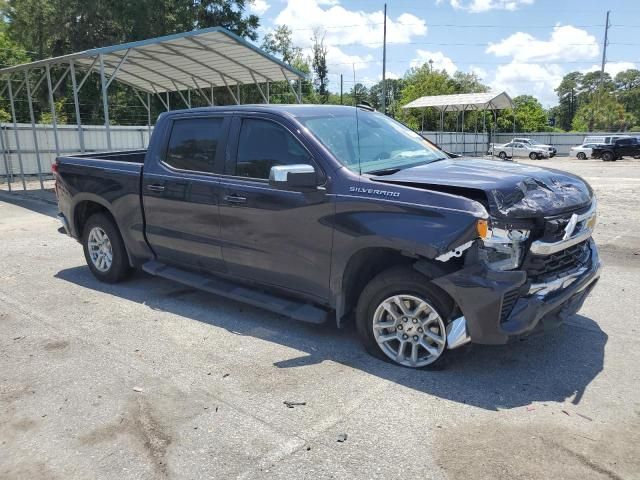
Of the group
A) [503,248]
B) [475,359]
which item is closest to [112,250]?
[475,359]

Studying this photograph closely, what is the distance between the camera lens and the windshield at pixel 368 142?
4348mm

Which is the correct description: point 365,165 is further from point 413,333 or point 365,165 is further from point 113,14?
point 113,14

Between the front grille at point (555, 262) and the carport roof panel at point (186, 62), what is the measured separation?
10543 millimetres

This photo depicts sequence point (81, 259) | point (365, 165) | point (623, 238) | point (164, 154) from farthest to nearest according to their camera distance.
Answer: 1. point (623, 238)
2. point (81, 259)
3. point (164, 154)
4. point (365, 165)

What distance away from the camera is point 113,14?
27516 millimetres

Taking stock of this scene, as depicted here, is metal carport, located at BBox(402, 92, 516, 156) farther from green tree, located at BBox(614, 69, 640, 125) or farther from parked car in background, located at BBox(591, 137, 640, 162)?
green tree, located at BBox(614, 69, 640, 125)

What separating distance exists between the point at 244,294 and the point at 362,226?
148cm

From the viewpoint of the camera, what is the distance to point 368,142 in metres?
4.65

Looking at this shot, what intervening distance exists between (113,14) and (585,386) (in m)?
29.7

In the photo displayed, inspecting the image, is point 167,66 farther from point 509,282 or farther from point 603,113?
point 603,113

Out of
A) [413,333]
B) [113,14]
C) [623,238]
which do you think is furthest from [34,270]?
[113,14]

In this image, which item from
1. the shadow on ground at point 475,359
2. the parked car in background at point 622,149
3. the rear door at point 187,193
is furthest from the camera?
the parked car in background at point 622,149

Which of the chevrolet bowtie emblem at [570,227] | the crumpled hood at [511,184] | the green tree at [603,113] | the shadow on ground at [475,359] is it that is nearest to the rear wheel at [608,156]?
the green tree at [603,113]

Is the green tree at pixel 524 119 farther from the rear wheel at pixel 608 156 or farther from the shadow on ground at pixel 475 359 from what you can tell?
the shadow on ground at pixel 475 359
